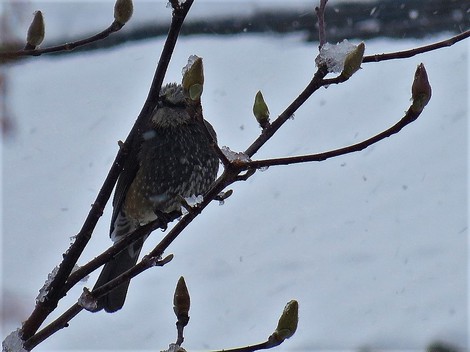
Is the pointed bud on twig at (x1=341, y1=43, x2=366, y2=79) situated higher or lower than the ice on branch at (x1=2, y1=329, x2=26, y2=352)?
higher

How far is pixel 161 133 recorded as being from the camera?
8.26 ft

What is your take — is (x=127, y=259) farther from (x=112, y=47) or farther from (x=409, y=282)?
(x=112, y=47)

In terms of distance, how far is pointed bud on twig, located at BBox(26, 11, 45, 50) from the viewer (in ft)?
4.44

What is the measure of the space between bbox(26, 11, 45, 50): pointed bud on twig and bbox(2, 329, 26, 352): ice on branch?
18.9 inches

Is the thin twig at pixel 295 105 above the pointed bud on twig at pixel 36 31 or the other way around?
the other way around

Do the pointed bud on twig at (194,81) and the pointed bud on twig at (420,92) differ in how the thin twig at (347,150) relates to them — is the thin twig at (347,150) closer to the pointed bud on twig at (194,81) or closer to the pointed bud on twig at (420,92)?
the pointed bud on twig at (420,92)

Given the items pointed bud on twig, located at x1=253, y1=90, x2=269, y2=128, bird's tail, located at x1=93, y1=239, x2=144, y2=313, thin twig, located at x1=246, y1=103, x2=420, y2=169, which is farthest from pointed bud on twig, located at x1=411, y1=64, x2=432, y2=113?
bird's tail, located at x1=93, y1=239, x2=144, y2=313

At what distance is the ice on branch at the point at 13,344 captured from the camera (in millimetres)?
1223

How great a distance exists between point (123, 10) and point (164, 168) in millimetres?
1144

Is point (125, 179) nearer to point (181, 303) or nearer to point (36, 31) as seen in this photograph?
point (36, 31)

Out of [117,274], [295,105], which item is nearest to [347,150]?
[295,105]

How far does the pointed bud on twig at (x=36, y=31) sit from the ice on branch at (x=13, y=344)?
0.48 meters

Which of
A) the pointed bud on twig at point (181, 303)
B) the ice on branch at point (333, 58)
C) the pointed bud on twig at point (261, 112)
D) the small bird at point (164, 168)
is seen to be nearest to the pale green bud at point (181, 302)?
the pointed bud on twig at point (181, 303)

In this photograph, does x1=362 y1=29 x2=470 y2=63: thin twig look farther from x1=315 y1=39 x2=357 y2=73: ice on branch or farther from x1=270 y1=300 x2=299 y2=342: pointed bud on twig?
x1=270 y1=300 x2=299 y2=342: pointed bud on twig
